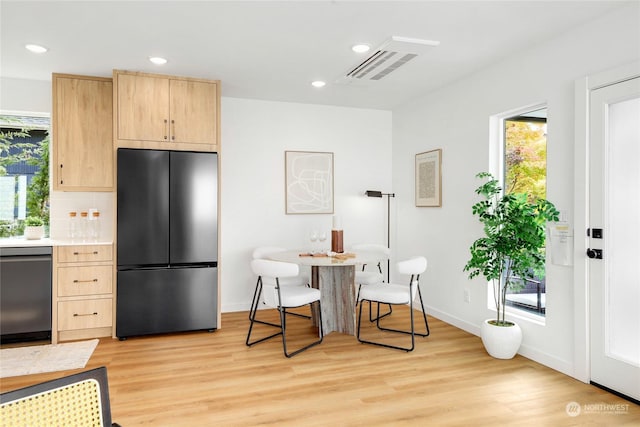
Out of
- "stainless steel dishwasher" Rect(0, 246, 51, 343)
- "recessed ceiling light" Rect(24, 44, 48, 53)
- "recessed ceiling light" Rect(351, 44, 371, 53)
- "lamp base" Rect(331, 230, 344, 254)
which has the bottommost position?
"stainless steel dishwasher" Rect(0, 246, 51, 343)

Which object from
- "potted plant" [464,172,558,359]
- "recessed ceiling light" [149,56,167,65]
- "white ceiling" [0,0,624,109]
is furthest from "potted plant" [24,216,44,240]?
"potted plant" [464,172,558,359]

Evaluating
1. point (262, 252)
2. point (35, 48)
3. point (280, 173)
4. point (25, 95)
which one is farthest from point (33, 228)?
point (280, 173)

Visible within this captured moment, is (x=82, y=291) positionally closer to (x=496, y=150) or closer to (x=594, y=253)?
(x=496, y=150)

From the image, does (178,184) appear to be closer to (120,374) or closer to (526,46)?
(120,374)

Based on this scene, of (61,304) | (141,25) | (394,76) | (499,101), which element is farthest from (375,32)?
(61,304)

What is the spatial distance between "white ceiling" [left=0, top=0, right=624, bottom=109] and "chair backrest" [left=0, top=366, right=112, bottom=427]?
2.44 metres

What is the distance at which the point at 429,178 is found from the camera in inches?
188

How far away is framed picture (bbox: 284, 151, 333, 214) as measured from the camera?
5.21m

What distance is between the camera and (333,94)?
191 inches

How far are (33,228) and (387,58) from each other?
3.90 metres

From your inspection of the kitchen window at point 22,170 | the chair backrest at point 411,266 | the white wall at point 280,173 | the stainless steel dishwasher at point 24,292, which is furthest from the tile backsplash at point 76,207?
the chair backrest at point 411,266

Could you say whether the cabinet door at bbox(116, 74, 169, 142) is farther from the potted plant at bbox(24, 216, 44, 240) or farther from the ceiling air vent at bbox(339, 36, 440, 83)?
the ceiling air vent at bbox(339, 36, 440, 83)

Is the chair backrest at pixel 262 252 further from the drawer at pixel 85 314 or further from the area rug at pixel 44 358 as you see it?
the area rug at pixel 44 358

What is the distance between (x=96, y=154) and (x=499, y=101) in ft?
13.1
